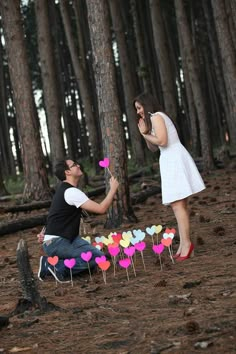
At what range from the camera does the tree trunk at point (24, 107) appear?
1238 centimetres

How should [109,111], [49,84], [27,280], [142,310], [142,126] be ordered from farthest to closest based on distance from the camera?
[49,84] < [109,111] < [142,126] < [27,280] < [142,310]

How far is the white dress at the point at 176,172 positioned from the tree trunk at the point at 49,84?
870 centimetres

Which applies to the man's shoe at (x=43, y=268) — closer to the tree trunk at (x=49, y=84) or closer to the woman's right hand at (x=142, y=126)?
the woman's right hand at (x=142, y=126)

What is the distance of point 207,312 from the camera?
358 cm

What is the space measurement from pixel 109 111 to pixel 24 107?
4.56 m

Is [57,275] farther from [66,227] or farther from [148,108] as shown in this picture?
[148,108]

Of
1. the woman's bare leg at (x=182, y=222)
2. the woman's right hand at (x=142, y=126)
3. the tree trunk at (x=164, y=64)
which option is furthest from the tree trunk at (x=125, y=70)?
the woman's bare leg at (x=182, y=222)

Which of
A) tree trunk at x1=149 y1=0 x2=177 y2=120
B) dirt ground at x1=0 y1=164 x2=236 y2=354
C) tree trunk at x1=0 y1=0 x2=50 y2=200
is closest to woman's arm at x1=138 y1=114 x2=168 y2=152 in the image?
dirt ground at x1=0 y1=164 x2=236 y2=354

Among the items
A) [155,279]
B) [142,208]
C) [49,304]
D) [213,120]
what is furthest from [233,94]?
[213,120]

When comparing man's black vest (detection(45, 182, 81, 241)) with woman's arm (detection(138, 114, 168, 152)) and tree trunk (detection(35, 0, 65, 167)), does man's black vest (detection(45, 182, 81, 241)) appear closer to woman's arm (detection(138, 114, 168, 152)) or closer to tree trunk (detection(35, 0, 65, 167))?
woman's arm (detection(138, 114, 168, 152))

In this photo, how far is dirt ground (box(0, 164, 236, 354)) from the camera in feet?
10.5

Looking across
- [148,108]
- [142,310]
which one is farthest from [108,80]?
[142,310]

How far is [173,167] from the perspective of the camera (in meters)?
5.89

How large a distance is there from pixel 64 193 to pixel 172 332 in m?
2.92
